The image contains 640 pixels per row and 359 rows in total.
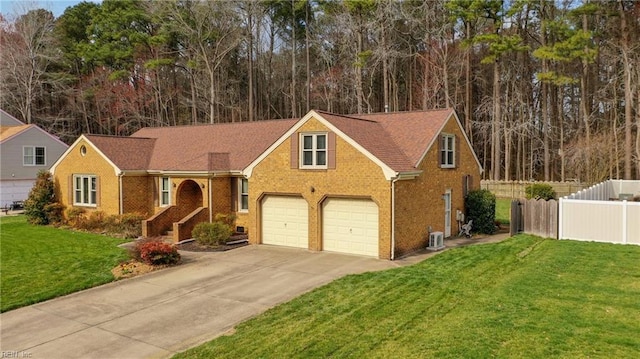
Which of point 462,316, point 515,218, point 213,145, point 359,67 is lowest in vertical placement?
point 462,316

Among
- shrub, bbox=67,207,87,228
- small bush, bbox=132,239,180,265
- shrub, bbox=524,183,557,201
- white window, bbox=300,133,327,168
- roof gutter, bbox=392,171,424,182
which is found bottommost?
small bush, bbox=132,239,180,265

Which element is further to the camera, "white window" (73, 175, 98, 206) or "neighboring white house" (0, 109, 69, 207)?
"neighboring white house" (0, 109, 69, 207)

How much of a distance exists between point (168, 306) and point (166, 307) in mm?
75

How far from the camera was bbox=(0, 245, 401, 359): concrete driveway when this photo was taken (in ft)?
28.2

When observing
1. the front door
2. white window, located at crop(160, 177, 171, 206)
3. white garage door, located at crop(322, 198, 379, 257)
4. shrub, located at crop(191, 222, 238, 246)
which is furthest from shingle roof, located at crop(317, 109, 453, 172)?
white window, located at crop(160, 177, 171, 206)

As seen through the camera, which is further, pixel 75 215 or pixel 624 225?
pixel 75 215

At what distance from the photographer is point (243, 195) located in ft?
68.4

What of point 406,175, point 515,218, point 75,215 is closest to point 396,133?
point 406,175

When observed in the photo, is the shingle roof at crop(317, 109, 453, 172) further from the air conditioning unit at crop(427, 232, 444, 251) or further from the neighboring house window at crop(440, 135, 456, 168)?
the air conditioning unit at crop(427, 232, 444, 251)

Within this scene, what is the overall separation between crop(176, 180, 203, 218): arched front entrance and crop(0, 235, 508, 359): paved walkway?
6.54 m

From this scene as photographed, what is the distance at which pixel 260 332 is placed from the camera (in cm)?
869

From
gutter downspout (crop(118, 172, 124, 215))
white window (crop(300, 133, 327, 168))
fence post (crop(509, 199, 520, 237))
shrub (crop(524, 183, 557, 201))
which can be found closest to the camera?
white window (crop(300, 133, 327, 168))

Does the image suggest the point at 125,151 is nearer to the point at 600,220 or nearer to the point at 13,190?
the point at 13,190

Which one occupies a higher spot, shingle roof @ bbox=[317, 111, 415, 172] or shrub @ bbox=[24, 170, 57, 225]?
shingle roof @ bbox=[317, 111, 415, 172]
